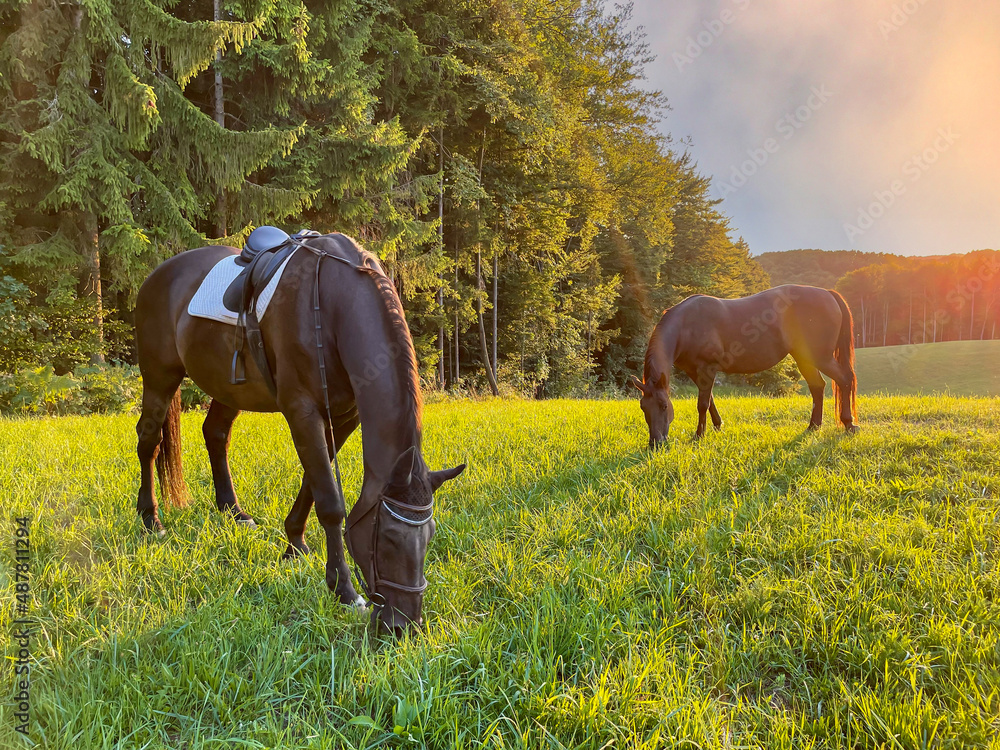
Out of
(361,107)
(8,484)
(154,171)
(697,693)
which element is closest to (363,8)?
(361,107)

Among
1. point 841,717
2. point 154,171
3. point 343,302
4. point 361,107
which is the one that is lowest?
point 841,717

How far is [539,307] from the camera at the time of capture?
18.0 m

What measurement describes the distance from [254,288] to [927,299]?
10401cm

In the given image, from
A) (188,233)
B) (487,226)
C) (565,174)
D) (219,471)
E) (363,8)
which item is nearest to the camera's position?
(219,471)

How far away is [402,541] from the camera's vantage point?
73.2 inches

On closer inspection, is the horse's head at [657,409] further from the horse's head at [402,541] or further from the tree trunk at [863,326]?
the tree trunk at [863,326]

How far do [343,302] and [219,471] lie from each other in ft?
7.09

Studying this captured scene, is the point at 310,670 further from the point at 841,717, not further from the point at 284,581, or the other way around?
the point at 841,717

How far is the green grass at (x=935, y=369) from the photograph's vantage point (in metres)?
22.4

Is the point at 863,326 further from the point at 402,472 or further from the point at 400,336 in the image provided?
the point at 402,472

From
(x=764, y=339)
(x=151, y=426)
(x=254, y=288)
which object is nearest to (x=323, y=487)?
(x=254, y=288)

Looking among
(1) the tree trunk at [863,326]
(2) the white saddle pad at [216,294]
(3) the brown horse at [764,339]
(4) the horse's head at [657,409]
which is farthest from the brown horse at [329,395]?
(1) the tree trunk at [863,326]

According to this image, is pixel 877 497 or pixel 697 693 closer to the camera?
pixel 697 693

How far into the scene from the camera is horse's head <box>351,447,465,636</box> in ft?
6.11
